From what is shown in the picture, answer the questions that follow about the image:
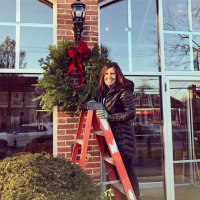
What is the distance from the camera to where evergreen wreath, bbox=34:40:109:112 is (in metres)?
2.93

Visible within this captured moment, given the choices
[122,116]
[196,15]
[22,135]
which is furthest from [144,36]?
[22,135]

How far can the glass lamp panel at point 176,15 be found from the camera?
4023 mm

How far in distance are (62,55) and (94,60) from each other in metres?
0.43

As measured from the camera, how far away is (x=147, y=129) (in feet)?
15.1

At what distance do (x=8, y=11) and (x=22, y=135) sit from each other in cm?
224

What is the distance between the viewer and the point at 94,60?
3.08 meters

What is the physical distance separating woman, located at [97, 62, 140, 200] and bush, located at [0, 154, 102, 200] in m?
0.71

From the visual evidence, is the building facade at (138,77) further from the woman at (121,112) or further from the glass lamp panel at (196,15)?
the woman at (121,112)

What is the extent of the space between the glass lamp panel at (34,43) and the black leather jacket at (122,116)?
161cm

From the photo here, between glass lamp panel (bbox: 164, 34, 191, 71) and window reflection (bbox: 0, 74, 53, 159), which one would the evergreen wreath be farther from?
glass lamp panel (bbox: 164, 34, 191, 71)

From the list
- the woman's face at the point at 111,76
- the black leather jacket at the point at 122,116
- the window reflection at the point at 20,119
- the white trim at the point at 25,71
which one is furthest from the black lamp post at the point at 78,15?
the window reflection at the point at 20,119

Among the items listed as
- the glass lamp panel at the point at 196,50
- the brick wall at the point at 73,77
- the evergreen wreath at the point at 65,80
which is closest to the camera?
the evergreen wreath at the point at 65,80

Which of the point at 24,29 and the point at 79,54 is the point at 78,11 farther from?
the point at 24,29

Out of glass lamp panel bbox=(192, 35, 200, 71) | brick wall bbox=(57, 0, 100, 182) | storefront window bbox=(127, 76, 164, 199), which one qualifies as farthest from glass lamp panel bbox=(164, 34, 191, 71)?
brick wall bbox=(57, 0, 100, 182)
